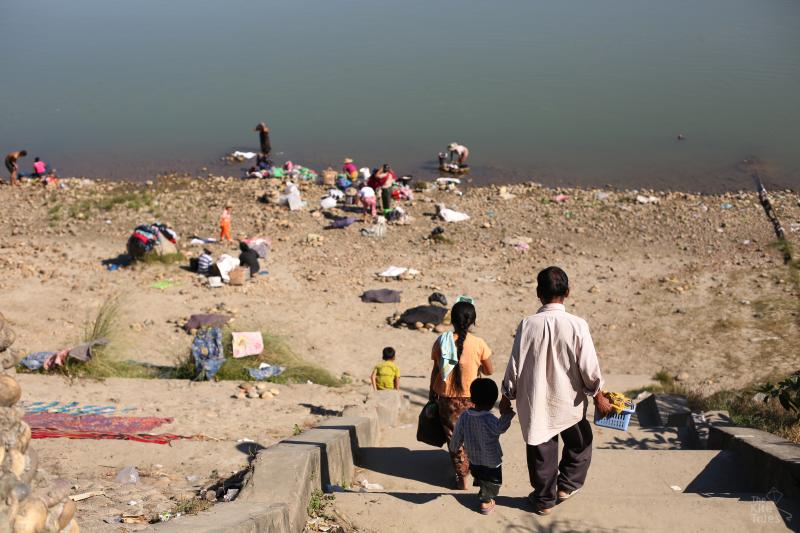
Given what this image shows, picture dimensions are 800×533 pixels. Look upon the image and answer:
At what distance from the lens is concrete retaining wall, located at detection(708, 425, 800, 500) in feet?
13.3

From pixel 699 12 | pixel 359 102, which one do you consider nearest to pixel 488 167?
pixel 359 102

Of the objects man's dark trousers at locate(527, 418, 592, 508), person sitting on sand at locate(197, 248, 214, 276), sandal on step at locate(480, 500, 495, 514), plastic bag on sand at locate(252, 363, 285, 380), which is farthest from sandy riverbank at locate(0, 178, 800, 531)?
man's dark trousers at locate(527, 418, 592, 508)

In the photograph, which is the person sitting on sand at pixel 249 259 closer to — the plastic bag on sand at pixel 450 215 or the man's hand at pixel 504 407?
the plastic bag on sand at pixel 450 215

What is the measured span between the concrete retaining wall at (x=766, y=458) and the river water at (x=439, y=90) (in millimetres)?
14738

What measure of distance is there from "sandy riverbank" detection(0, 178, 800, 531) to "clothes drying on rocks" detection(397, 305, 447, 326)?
0.69 ft

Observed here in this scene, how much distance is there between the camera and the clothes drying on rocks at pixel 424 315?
10688 millimetres

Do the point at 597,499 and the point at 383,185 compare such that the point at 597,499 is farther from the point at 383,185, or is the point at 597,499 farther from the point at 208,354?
the point at 383,185

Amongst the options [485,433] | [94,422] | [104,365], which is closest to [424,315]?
[104,365]

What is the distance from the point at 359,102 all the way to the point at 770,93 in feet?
40.5

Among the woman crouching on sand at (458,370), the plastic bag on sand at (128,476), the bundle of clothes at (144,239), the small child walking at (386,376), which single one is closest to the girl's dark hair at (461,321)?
the woman crouching on sand at (458,370)

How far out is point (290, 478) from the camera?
396 centimetres

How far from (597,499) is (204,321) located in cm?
720

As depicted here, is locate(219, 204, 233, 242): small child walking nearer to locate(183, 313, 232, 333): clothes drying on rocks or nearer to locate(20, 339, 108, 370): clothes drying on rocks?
locate(183, 313, 232, 333): clothes drying on rocks

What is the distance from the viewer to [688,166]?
19875 mm
